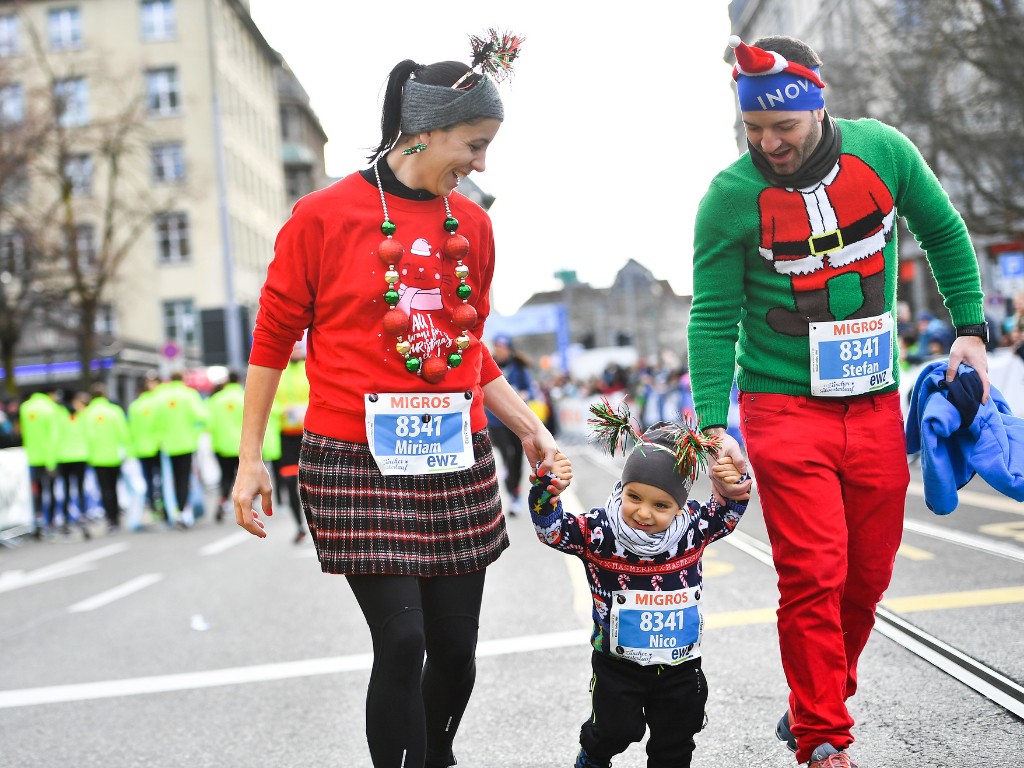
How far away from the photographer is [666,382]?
25.9 meters

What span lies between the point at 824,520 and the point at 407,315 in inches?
49.2

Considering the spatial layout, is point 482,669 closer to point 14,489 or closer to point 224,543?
point 224,543

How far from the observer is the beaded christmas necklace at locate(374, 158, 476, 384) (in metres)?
3.17

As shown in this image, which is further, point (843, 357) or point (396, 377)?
point (843, 357)

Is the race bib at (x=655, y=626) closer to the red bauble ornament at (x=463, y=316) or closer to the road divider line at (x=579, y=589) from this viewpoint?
the red bauble ornament at (x=463, y=316)

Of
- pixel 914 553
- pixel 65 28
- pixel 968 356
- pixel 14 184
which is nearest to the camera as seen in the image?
pixel 968 356

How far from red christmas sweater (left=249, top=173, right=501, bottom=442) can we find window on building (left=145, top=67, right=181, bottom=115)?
4909 centimetres

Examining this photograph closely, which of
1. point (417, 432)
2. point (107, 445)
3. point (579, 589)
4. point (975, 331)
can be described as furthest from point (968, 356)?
point (107, 445)

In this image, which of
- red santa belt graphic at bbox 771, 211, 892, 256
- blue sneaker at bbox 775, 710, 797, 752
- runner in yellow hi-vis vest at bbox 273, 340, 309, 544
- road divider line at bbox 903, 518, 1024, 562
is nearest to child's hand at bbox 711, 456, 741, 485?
red santa belt graphic at bbox 771, 211, 892, 256

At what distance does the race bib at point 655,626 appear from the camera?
3.41 metres

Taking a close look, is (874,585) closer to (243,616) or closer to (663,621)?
(663,621)

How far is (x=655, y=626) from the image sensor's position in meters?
3.41

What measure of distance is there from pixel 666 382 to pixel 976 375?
22.2 metres

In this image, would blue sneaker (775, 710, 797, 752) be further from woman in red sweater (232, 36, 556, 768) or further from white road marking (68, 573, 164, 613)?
white road marking (68, 573, 164, 613)
